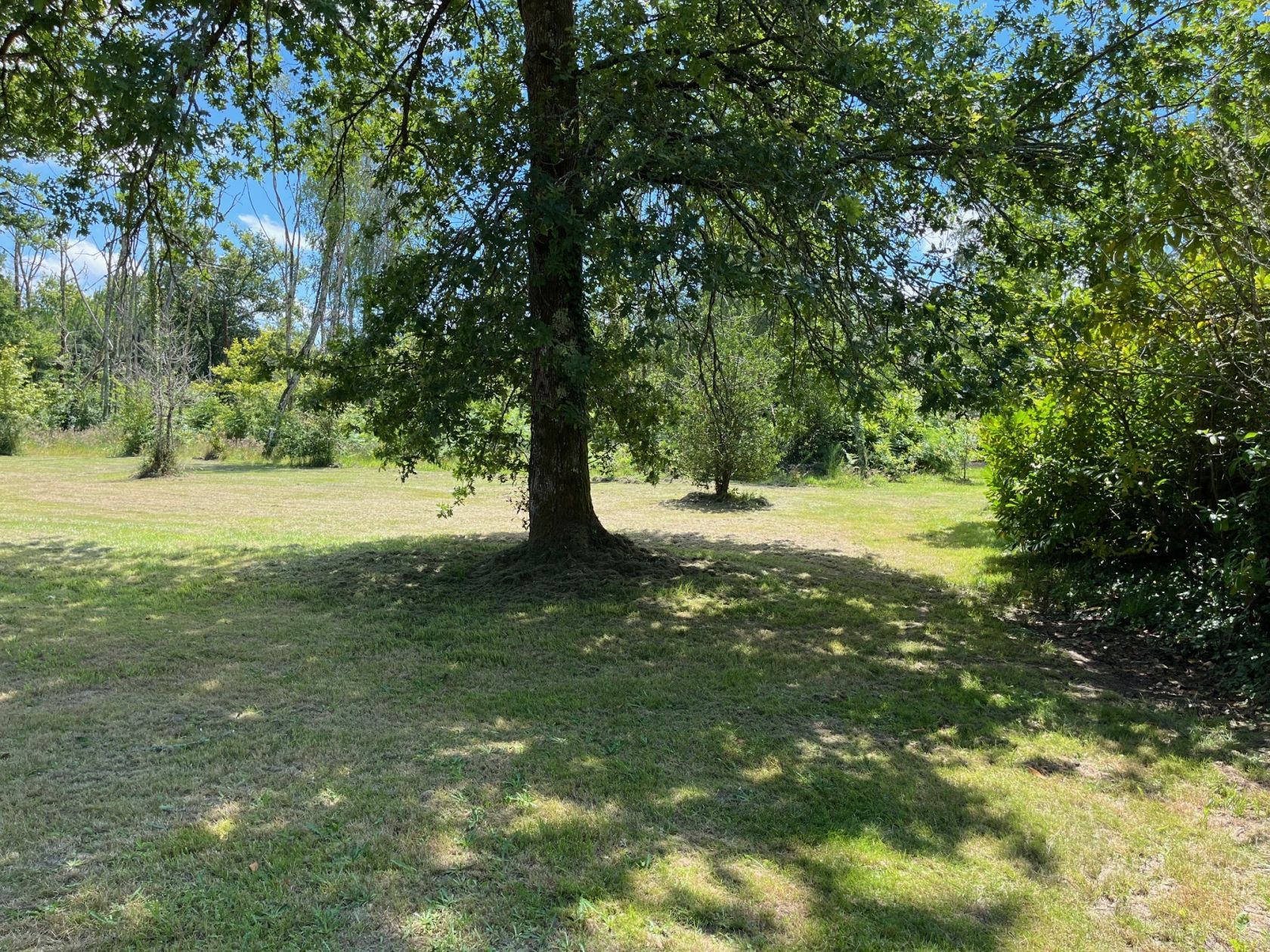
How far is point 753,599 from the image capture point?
23.1 feet

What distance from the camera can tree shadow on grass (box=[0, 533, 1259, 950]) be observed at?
247cm

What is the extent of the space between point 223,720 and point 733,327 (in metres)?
8.68

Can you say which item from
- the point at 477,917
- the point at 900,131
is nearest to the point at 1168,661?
the point at 900,131

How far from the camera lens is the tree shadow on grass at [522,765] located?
97.3 inches

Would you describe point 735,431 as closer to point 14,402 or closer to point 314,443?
point 314,443

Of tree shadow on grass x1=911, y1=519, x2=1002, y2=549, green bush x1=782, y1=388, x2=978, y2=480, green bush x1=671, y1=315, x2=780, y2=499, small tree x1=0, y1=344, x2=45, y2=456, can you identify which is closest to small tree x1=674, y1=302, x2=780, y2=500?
green bush x1=671, y1=315, x2=780, y2=499

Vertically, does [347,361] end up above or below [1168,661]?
above

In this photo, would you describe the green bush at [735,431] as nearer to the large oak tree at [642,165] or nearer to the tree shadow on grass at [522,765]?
the large oak tree at [642,165]

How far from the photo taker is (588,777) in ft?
11.2

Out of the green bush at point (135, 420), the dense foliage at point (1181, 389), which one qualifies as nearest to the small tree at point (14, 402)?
the green bush at point (135, 420)

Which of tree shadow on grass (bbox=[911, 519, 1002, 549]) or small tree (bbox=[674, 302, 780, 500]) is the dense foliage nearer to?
tree shadow on grass (bbox=[911, 519, 1002, 549])

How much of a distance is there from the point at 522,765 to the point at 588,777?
31 cm

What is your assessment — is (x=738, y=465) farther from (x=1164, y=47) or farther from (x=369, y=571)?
(x=1164, y=47)

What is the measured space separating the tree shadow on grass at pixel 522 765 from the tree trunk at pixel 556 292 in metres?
1.02
